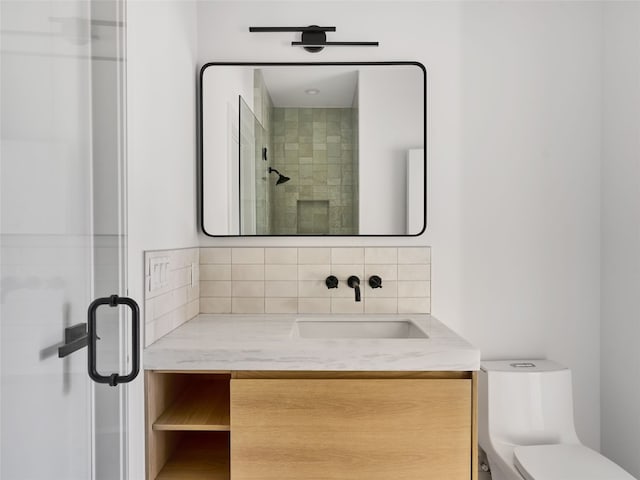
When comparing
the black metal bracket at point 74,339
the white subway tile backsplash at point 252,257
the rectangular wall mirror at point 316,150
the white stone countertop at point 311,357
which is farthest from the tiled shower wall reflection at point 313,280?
the black metal bracket at point 74,339

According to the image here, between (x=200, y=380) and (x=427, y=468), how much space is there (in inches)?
37.5

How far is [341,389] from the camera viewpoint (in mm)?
1366

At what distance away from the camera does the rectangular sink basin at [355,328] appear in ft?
6.31

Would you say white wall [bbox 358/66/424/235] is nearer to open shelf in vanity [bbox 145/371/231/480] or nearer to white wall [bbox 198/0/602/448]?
white wall [bbox 198/0/602/448]

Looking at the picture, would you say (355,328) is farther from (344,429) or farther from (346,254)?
(344,429)

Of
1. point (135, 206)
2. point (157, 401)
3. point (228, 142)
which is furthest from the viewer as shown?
point (228, 142)

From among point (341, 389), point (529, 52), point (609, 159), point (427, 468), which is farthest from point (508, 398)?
point (529, 52)

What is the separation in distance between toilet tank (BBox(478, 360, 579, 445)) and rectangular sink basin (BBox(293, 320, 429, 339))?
38 centimetres

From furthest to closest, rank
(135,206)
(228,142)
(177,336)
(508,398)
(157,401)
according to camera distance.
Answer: (228,142) → (508,398) → (177,336) → (157,401) → (135,206)

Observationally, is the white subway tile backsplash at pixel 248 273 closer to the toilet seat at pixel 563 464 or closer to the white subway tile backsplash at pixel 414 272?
the white subway tile backsplash at pixel 414 272

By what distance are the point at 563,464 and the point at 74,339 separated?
1.57 m

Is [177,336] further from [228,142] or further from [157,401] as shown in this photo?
[228,142]

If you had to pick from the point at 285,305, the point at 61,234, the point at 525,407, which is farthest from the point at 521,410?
the point at 61,234

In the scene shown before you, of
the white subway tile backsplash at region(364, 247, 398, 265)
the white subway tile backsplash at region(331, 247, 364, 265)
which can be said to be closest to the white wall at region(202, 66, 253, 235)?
the white subway tile backsplash at region(331, 247, 364, 265)
